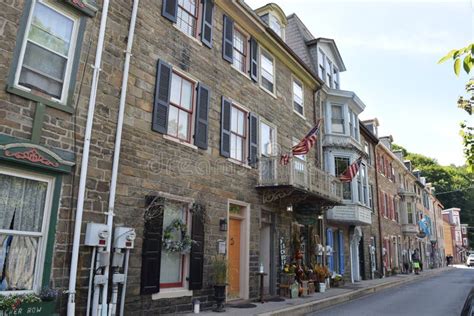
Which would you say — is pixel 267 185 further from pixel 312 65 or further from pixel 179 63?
pixel 312 65

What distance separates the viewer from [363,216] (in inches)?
768

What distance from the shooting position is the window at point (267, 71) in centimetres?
1382

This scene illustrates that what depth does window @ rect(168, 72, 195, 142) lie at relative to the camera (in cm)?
949

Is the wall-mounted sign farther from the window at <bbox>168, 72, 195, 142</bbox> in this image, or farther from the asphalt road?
the asphalt road

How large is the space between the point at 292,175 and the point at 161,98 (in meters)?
4.78

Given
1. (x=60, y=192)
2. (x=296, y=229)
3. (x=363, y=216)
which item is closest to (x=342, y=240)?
(x=363, y=216)

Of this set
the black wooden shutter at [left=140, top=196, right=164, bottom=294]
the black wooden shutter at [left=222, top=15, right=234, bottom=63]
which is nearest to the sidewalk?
the black wooden shutter at [left=140, top=196, right=164, bottom=294]

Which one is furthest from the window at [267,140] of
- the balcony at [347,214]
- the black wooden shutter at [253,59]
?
the balcony at [347,214]

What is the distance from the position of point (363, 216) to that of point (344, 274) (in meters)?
3.09

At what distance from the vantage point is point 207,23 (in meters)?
11.0

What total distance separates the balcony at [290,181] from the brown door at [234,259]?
1595 millimetres

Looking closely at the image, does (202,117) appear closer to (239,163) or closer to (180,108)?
(180,108)

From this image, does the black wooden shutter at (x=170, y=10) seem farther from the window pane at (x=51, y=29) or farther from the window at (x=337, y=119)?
the window at (x=337, y=119)

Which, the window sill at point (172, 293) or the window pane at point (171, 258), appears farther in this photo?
the window pane at point (171, 258)
